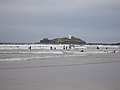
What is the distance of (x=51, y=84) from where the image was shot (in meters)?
9.95

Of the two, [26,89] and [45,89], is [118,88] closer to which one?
[45,89]

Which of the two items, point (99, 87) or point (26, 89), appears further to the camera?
point (99, 87)

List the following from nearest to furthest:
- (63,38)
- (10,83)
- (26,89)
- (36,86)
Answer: (26,89) → (36,86) → (10,83) → (63,38)

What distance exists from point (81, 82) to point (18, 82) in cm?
244

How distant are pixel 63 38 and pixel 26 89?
11479 cm

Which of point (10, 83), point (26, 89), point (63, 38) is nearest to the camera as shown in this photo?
point (26, 89)

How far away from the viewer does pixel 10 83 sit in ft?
32.7

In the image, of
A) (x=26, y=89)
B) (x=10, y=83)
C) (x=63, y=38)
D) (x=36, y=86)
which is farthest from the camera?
(x=63, y=38)

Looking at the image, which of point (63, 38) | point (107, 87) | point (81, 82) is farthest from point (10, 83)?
point (63, 38)

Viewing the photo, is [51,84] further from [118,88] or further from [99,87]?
[118,88]

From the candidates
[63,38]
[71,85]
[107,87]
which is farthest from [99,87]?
[63,38]

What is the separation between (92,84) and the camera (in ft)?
33.0

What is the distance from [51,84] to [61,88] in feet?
2.85

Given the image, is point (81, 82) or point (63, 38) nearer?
point (81, 82)
